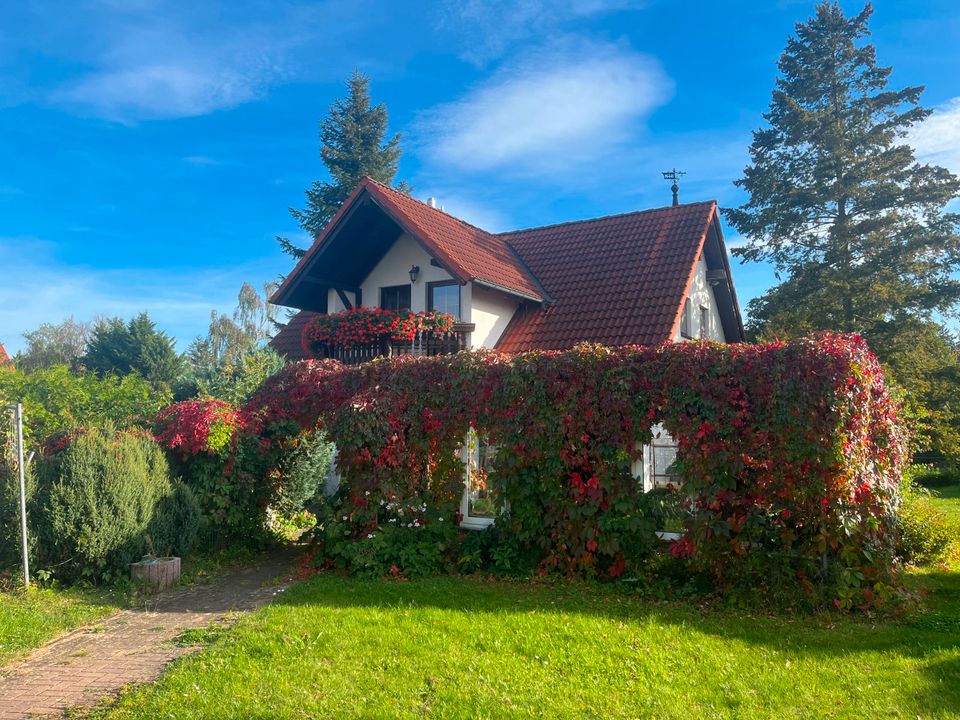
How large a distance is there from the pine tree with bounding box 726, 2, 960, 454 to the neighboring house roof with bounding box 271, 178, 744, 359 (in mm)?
7974

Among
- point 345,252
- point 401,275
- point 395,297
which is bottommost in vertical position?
point 395,297

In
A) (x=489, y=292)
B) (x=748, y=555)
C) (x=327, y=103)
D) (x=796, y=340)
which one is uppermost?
(x=327, y=103)

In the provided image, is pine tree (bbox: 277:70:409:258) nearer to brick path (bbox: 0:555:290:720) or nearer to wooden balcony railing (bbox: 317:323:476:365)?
wooden balcony railing (bbox: 317:323:476:365)

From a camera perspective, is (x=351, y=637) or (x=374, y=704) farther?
(x=351, y=637)

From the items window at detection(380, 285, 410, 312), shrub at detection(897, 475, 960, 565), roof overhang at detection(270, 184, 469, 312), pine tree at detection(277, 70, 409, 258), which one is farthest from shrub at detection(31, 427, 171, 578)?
pine tree at detection(277, 70, 409, 258)

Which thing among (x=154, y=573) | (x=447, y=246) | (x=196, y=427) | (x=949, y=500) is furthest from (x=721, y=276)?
(x=154, y=573)

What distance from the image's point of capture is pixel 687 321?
16.2 metres

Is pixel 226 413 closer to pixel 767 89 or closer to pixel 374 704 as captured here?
pixel 374 704

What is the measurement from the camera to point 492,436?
8375mm

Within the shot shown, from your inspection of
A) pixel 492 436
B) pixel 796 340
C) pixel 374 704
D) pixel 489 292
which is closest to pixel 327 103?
pixel 489 292

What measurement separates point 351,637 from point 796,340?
5.25 metres

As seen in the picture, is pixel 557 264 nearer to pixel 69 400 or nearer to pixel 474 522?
pixel 474 522

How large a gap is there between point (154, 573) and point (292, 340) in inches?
416

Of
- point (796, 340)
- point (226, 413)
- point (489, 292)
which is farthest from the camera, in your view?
point (489, 292)
